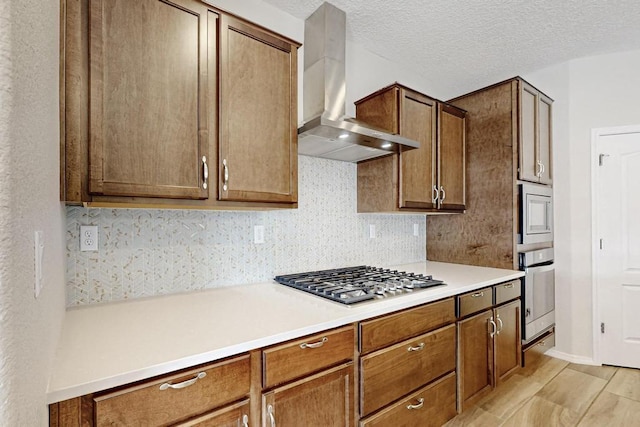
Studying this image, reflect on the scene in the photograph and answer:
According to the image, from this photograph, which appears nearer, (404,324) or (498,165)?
(404,324)

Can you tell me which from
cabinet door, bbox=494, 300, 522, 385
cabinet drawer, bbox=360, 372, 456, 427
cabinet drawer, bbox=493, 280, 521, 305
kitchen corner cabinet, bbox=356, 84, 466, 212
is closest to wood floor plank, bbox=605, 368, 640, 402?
cabinet door, bbox=494, 300, 522, 385

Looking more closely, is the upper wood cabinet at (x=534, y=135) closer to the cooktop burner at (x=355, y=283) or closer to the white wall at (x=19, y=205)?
the cooktop burner at (x=355, y=283)

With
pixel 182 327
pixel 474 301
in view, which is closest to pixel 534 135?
pixel 474 301

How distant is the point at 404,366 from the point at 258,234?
1101mm

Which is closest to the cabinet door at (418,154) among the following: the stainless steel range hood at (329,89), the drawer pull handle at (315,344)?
the stainless steel range hood at (329,89)

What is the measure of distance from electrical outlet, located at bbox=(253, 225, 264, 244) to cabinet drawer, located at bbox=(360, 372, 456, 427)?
1.11 m

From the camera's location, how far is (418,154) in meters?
2.40

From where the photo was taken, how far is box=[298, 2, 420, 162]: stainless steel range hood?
198cm

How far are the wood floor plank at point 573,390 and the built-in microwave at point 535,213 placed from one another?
3.59ft

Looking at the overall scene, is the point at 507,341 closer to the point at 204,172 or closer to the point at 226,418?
the point at 226,418

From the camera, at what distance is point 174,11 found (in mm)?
1386

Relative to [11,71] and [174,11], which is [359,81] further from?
[11,71]

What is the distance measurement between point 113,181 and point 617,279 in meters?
3.74

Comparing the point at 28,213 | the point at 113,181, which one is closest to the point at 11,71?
the point at 28,213
